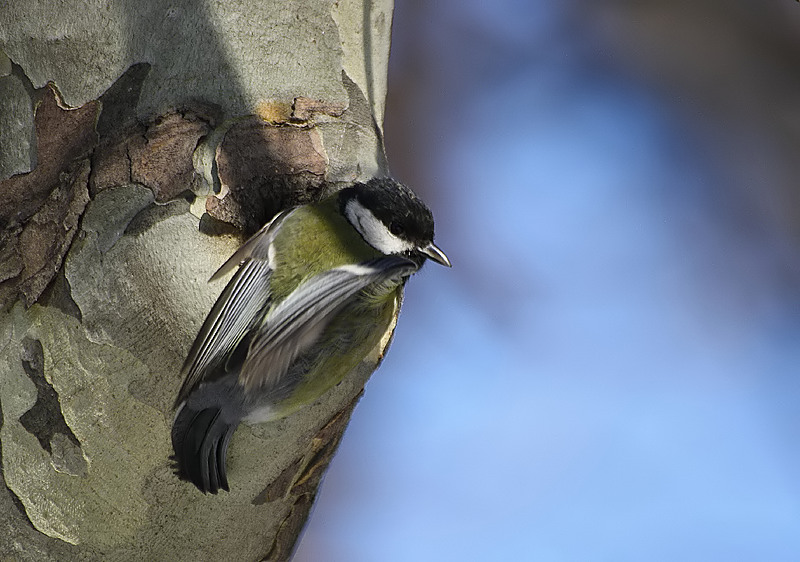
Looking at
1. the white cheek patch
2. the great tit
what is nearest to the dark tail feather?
the great tit

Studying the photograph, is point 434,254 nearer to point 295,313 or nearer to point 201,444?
point 295,313

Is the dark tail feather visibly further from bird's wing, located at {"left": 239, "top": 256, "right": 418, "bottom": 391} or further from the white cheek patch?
the white cheek patch

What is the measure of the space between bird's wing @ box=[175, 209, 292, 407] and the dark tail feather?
23 mm

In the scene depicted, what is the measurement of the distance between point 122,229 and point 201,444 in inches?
7.2

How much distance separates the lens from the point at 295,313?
737mm

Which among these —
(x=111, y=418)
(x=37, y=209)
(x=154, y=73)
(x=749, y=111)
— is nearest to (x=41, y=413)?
(x=111, y=418)

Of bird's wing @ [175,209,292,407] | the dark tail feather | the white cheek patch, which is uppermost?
the white cheek patch

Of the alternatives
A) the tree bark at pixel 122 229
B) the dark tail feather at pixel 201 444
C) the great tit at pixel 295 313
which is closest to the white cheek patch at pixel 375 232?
the great tit at pixel 295 313

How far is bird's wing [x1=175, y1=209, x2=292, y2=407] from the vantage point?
68 centimetres

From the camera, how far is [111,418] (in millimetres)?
679

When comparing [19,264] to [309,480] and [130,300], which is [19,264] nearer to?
[130,300]

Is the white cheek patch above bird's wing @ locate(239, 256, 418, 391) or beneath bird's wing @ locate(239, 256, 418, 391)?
above

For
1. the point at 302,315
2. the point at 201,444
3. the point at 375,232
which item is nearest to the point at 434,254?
the point at 375,232

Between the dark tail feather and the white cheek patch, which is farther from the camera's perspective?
the white cheek patch
